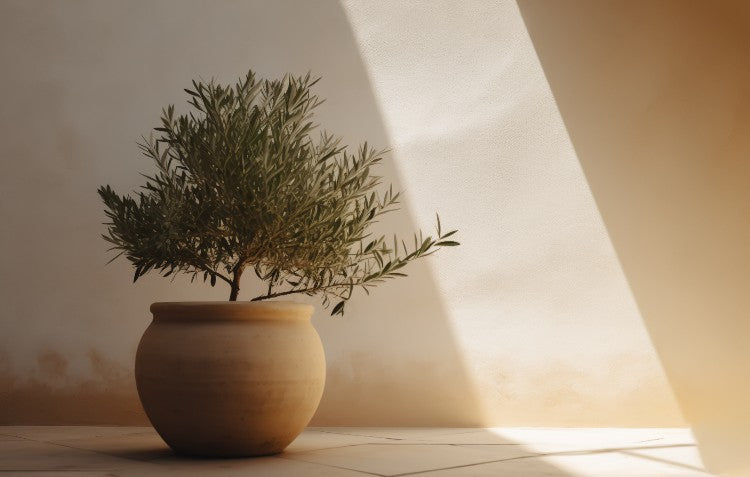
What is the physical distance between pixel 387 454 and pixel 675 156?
78.5 inches

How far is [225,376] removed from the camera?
2.10 meters

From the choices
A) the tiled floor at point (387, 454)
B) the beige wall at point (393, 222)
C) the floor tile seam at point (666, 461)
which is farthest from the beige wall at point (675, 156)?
the floor tile seam at point (666, 461)

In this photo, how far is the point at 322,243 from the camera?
7.54 ft

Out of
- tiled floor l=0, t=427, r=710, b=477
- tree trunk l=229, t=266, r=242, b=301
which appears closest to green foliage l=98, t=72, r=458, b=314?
tree trunk l=229, t=266, r=242, b=301

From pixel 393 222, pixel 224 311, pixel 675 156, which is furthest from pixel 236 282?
pixel 675 156

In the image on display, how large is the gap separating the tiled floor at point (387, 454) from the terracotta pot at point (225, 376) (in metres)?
0.07

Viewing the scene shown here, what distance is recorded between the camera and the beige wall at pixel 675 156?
10.9 ft

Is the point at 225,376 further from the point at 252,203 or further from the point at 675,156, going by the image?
the point at 675,156

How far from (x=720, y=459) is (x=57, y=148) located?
279cm

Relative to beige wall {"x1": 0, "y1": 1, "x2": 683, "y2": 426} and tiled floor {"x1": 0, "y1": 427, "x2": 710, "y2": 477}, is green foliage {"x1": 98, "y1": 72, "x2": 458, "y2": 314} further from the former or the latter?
beige wall {"x1": 0, "y1": 1, "x2": 683, "y2": 426}

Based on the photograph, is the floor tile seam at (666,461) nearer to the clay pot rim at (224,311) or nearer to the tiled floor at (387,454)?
the tiled floor at (387,454)

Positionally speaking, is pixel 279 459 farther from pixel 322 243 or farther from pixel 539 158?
pixel 539 158

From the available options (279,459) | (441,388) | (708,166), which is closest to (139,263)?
(279,459)

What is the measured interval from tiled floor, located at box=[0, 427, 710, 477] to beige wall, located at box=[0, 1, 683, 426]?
8.0 inches
